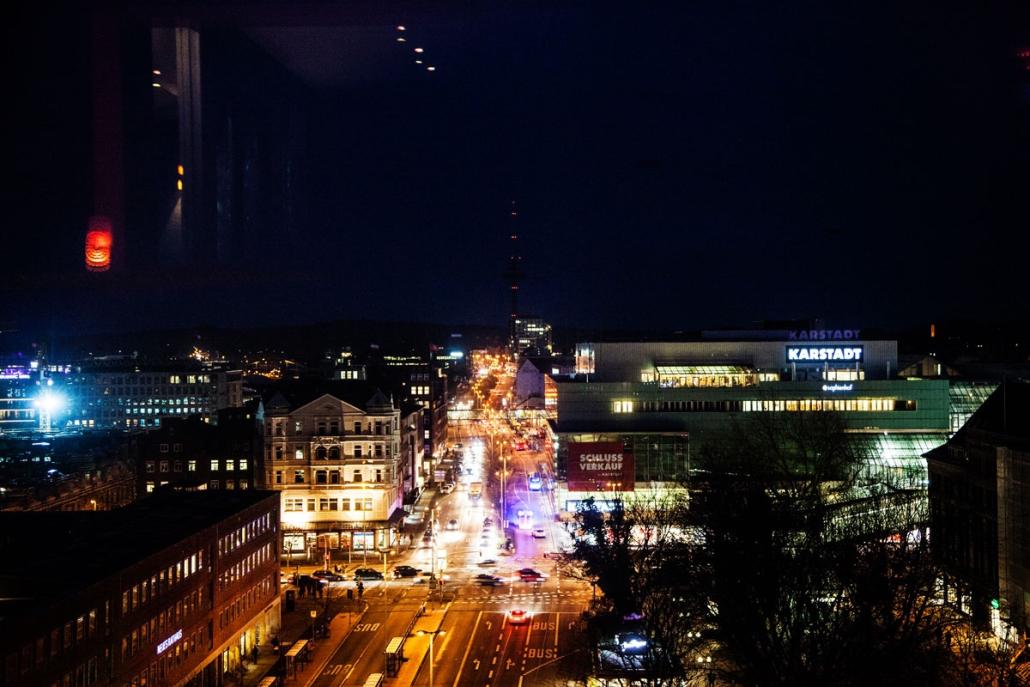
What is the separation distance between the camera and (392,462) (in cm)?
3503

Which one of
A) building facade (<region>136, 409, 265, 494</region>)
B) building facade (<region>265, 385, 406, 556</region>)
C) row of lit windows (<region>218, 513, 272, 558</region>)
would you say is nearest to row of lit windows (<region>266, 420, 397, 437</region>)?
Result: building facade (<region>265, 385, 406, 556</region>)

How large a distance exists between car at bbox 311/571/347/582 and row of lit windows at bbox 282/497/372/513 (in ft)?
12.3

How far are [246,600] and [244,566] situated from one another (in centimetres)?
84

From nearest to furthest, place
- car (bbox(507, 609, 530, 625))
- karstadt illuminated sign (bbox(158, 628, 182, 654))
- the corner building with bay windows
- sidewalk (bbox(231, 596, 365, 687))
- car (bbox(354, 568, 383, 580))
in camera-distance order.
Result: 1. karstadt illuminated sign (bbox(158, 628, 182, 654))
2. sidewalk (bbox(231, 596, 365, 687))
3. car (bbox(507, 609, 530, 625))
4. car (bbox(354, 568, 383, 580))
5. the corner building with bay windows

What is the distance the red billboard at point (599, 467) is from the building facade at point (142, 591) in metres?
15.8

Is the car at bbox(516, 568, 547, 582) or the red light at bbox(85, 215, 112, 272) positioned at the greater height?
the red light at bbox(85, 215, 112, 272)

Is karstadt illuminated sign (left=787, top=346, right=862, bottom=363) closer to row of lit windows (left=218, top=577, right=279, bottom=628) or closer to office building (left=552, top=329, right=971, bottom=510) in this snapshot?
office building (left=552, top=329, right=971, bottom=510)

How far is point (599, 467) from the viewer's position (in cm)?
3850

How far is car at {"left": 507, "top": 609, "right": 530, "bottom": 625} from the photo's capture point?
2352 cm

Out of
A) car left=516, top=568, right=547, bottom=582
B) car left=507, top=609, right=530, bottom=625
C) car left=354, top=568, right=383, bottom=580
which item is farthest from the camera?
car left=354, top=568, right=383, bottom=580

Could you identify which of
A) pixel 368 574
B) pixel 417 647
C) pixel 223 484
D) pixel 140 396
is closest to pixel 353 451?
→ pixel 223 484

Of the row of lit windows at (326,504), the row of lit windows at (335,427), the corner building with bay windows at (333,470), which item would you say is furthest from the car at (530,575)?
the row of lit windows at (335,427)

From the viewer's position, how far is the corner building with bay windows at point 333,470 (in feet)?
109

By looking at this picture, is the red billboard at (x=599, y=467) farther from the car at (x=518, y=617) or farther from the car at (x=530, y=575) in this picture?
the car at (x=518, y=617)
